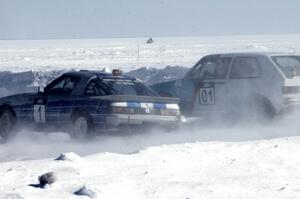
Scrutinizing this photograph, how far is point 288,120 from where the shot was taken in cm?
1584

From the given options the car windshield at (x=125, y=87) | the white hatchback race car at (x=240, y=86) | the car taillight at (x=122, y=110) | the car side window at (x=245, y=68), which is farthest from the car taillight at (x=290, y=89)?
the car taillight at (x=122, y=110)

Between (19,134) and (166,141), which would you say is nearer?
(166,141)

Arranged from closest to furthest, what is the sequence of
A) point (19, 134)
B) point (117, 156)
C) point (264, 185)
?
point (264, 185) < point (117, 156) < point (19, 134)

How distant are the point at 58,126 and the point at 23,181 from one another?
5.72 m

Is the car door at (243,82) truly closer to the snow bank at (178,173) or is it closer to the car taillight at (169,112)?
the car taillight at (169,112)

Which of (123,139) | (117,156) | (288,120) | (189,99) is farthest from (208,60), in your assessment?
(117,156)

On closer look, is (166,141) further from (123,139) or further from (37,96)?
(37,96)

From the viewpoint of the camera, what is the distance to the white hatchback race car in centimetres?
1580

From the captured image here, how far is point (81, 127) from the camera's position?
1423 cm

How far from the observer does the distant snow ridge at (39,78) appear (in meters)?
30.1

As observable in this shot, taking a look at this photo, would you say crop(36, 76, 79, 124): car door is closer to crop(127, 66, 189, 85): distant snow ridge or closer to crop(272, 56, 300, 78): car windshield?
crop(272, 56, 300, 78): car windshield

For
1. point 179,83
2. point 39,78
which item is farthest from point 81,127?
point 39,78

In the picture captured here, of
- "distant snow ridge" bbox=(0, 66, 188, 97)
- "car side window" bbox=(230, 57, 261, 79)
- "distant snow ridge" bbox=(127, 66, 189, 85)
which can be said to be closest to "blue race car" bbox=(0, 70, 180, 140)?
"car side window" bbox=(230, 57, 261, 79)

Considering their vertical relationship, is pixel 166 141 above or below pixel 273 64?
below
